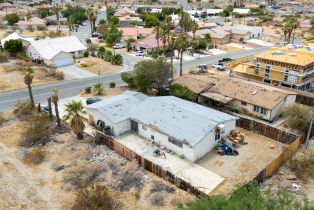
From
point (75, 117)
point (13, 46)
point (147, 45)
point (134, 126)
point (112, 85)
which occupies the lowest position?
point (134, 126)

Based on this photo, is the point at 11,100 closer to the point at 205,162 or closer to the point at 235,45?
the point at 205,162

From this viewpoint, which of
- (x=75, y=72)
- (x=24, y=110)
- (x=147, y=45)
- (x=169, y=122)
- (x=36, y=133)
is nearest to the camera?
(x=169, y=122)

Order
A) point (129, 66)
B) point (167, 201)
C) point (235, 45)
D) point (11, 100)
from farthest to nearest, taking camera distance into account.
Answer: point (235, 45)
point (129, 66)
point (11, 100)
point (167, 201)

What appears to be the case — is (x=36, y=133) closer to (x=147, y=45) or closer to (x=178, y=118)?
(x=178, y=118)

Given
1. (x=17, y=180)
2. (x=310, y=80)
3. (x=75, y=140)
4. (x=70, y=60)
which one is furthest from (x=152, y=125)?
(x=70, y=60)

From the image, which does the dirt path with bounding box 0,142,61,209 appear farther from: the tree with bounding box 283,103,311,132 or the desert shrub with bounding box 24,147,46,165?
the tree with bounding box 283,103,311,132

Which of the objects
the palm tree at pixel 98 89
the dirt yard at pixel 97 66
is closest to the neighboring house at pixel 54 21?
the dirt yard at pixel 97 66

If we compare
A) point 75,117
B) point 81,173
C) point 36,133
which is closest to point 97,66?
point 36,133

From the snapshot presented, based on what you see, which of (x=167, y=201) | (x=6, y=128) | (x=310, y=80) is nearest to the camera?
(x=167, y=201)
